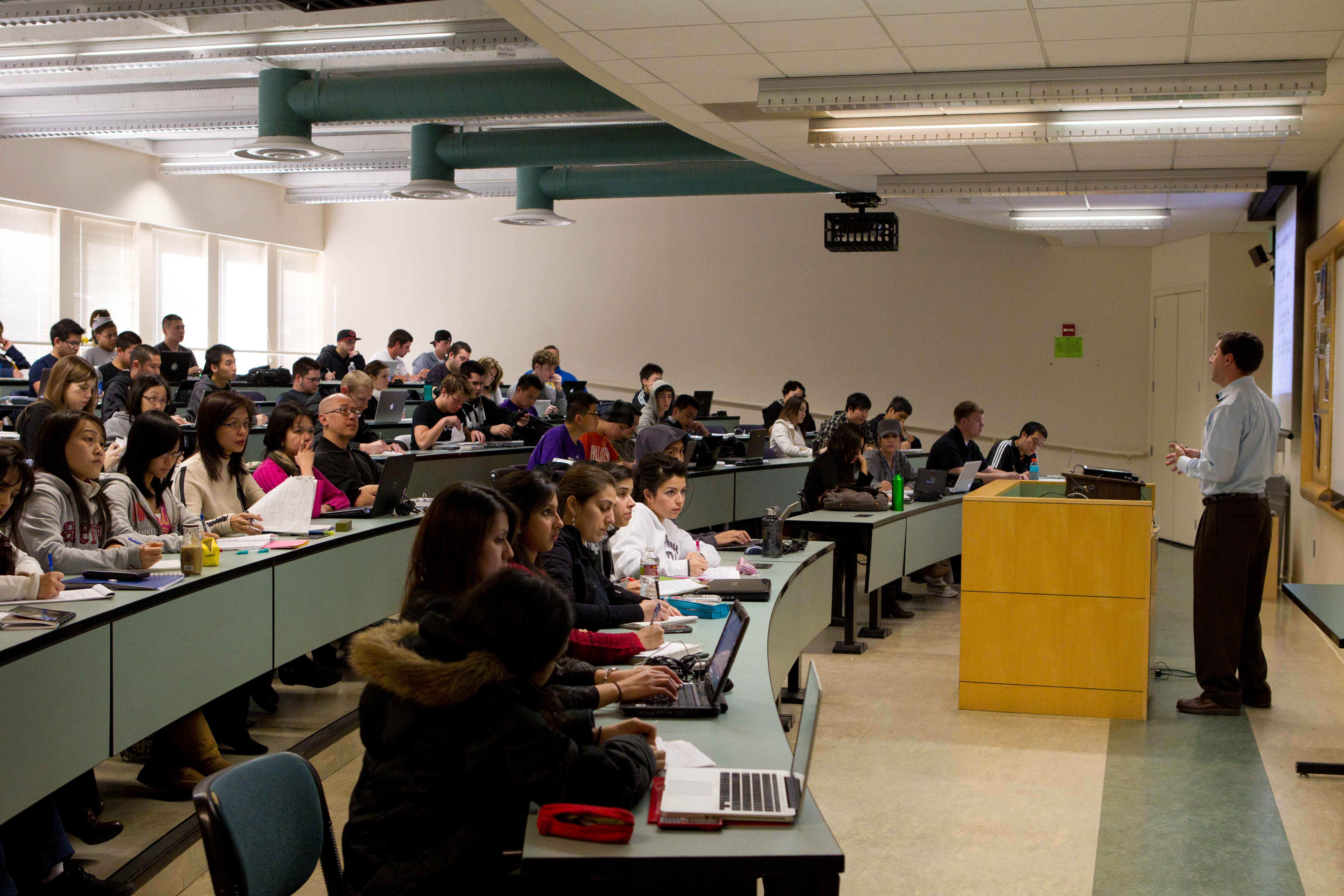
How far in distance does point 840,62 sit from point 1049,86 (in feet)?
3.07

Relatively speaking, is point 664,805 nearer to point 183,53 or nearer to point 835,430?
point 835,430

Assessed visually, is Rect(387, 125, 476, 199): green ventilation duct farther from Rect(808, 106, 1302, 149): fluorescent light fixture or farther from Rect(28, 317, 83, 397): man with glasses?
Rect(808, 106, 1302, 149): fluorescent light fixture

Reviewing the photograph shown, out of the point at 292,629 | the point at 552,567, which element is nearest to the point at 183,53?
the point at 292,629

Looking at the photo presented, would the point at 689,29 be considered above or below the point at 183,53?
below

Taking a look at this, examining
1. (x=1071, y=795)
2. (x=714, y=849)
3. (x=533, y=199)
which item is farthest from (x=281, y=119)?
(x=714, y=849)

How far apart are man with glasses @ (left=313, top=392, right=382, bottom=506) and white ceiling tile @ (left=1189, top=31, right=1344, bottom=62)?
397 centimetres

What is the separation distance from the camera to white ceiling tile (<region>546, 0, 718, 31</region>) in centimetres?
411

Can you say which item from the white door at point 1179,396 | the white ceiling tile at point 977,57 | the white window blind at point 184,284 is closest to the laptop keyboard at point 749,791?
the white ceiling tile at point 977,57

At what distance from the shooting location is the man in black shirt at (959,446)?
323 inches

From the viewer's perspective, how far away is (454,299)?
1448 cm

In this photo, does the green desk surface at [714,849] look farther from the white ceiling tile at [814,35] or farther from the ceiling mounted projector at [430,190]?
the ceiling mounted projector at [430,190]

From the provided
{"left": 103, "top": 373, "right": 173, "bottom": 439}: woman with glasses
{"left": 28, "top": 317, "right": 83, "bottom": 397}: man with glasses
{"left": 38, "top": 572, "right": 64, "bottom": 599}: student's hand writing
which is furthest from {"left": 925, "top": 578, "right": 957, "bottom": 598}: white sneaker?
{"left": 28, "top": 317, "right": 83, "bottom": 397}: man with glasses

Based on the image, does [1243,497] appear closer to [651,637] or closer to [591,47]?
[651,637]

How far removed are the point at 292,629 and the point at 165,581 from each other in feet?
2.61
